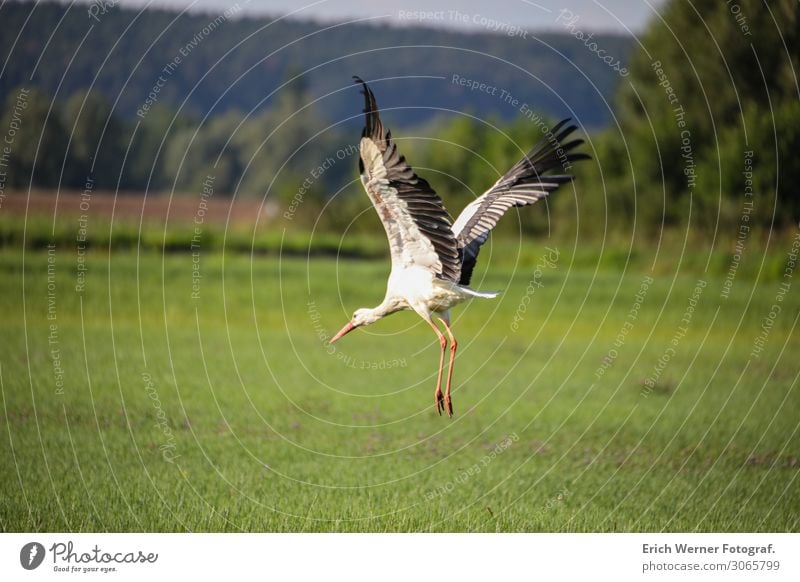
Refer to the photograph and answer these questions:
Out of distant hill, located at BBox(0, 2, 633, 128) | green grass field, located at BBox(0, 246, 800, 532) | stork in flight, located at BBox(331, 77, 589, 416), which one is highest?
Answer: distant hill, located at BBox(0, 2, 633, 128)

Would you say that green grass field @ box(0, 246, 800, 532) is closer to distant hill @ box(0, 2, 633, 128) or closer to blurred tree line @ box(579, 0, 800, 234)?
blurred tree line @ box(579, 0, 800, 234)

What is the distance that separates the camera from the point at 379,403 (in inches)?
762

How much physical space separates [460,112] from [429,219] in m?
6.51

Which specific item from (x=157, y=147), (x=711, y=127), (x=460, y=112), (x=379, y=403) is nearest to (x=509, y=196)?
(x=460, y=112)

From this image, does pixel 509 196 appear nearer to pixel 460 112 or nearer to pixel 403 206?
pixel 403 206

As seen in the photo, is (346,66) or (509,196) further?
(346,66)

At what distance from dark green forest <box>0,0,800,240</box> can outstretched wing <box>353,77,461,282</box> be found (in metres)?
3.93

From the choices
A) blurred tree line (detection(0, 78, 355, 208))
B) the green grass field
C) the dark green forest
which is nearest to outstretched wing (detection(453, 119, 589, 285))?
the dark green forest

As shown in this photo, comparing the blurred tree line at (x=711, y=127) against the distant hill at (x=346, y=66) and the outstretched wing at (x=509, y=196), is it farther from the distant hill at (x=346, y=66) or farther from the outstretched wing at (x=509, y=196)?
the distant hill at (x=346, y=66)

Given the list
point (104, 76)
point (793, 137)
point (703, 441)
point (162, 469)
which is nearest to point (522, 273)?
point (793, 137)

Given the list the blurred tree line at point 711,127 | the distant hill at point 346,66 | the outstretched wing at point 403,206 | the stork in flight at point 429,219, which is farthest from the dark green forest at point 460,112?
the outstretched wing at point 403,206

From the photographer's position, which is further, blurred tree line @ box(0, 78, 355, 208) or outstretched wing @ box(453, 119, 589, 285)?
blurred tree line @ box(0, 78, 355, 208)

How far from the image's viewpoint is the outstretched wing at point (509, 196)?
12.3 meters

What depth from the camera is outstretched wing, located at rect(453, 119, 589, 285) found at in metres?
12.3
